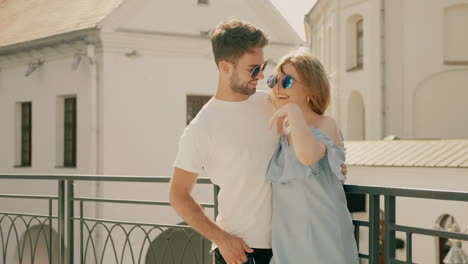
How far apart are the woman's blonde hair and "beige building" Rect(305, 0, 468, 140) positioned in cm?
2686

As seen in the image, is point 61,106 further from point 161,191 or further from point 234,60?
point 234,60

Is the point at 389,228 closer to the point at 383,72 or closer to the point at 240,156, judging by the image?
the point at 240,156

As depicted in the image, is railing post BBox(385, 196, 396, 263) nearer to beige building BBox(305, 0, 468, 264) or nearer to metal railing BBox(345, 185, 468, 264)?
metal railing BBox(345, 185, 468, 264)

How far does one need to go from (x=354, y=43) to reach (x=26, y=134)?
1440 centimetres

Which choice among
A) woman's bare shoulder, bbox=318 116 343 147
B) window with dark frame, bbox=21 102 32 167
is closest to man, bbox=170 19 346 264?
woman's bare shoulder, bbox=318 116 343 147

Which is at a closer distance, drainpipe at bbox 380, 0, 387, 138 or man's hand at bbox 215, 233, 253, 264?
man's hand at bbox 215, 233, 253, 264

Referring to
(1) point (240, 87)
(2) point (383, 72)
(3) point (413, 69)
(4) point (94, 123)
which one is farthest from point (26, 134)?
(1) point (240, 87)

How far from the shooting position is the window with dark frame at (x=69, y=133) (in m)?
23.5

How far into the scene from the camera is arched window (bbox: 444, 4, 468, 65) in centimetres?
2978

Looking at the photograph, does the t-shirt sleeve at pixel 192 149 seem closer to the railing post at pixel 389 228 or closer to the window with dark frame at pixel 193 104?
the railing post at pixel 389 228

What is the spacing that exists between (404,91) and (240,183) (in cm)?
2800

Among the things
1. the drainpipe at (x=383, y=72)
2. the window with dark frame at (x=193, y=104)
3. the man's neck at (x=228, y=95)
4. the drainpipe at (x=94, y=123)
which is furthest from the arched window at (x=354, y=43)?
the man's neck at (x=228, y=95)

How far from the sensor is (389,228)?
12.7ft

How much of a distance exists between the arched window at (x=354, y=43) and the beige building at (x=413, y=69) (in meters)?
0.74
